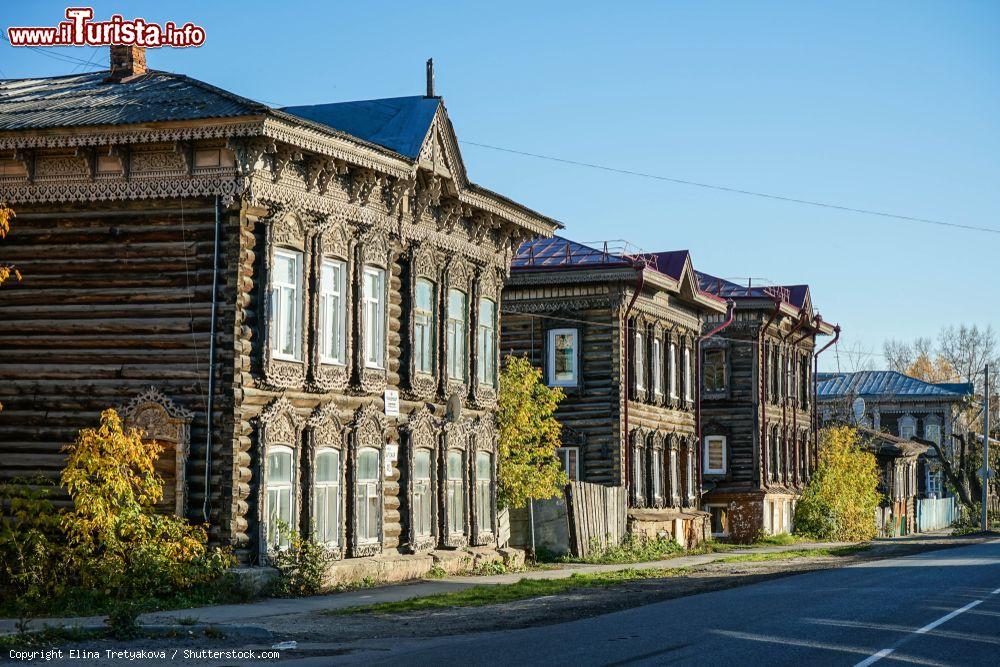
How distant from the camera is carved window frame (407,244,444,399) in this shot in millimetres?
25781

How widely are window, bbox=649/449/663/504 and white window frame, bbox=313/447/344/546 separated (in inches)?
736

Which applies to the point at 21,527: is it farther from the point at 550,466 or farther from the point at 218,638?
the point at 550,466

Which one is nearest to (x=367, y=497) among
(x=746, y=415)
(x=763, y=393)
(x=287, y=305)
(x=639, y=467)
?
(x=287, y=305)

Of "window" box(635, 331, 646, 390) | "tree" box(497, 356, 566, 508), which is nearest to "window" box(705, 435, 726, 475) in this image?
"window" box(635, 331, 646, 390)

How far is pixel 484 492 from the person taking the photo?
96.0 ft

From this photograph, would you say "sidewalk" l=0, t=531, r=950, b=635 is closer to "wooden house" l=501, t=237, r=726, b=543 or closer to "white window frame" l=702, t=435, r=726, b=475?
"wooden house" l=501, t=237, r=726, b=543

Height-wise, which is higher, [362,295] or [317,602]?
[362,295]

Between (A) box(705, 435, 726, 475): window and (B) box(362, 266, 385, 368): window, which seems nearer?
(B) box(362, 266, 385, 368): window

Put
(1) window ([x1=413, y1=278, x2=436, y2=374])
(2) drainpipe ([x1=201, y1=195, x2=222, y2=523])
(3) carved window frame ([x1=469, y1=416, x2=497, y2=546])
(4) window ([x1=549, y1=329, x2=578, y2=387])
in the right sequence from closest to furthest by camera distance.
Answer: (2) drainpipe ([x1=201, y1=195, x2=222, y2=523]) → (1) window ([x1=413, y1=278, x2=436, y2=374]) → (3) carved window frame ([x1=469, y1=416, x2=497, y2=546]) → (4) window ([x1=549, y1=329, x2=578, y2=387])

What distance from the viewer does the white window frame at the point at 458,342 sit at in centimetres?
2772

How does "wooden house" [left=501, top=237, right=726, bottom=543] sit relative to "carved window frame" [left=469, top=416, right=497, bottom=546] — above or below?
above

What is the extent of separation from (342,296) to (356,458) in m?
2.99

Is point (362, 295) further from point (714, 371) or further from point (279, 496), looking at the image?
point (714, 371)

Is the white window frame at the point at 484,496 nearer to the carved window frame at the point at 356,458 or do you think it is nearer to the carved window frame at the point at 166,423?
the carved window frame at the point at 356,458
